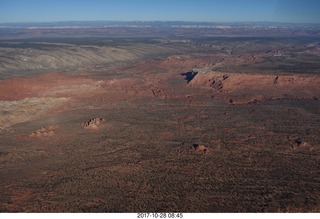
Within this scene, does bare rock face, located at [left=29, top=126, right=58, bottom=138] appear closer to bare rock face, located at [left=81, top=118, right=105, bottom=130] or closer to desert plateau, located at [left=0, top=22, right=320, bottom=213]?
desert plateau, located at [left=0, top=22, right=320, bottom=213]

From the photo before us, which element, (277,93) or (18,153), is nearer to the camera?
(18,153)

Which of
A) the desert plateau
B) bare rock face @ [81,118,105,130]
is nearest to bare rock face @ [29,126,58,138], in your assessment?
the desert plateau

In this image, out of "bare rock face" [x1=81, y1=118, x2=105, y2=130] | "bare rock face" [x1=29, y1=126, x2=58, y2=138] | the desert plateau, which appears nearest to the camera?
the desert plateau

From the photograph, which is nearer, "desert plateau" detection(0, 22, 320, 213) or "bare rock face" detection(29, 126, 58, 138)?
"desert plateau" detection(0, 22, 320, 213)

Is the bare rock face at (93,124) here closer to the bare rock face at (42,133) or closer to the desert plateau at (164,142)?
the desert plateau at (164,142)

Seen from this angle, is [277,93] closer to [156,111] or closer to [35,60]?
[156,111]

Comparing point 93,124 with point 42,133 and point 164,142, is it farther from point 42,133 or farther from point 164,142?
point 164,142

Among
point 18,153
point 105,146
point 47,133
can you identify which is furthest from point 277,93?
point 18,153

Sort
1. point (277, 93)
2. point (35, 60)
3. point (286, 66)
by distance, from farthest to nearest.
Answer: point (35, 60) < point (286, 66) < point (277, 93)
